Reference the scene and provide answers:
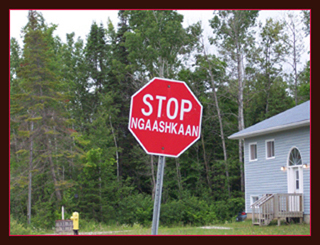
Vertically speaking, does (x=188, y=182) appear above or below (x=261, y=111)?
below

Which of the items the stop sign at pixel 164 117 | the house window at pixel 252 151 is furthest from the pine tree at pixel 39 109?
the stop sign at pixel 164 117

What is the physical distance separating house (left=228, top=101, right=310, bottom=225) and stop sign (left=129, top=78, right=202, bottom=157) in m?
14.8

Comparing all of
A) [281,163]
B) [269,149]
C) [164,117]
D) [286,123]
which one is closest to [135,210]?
[269,149]

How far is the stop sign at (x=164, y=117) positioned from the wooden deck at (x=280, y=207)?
1523 cm

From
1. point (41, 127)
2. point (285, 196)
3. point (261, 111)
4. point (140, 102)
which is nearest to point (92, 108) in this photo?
point (41, 127)

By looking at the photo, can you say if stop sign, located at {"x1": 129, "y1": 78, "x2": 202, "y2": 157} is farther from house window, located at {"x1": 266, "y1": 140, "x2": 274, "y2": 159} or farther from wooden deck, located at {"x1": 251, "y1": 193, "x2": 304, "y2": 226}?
house window, located at {"x1": 266, "y1": 140, "x2": 274, "y2": 159}

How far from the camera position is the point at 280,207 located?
709 inches

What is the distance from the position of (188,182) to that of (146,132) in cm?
3163

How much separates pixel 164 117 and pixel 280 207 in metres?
16.0

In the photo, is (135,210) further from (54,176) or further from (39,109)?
(39,109)

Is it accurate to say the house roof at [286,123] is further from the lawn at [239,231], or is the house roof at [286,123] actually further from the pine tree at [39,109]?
the pine tree at [39,109]

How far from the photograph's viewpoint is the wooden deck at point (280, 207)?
17688mm

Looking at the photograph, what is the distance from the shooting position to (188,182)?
113 feet

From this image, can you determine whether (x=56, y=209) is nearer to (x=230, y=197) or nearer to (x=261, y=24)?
(x=230, y=197)
